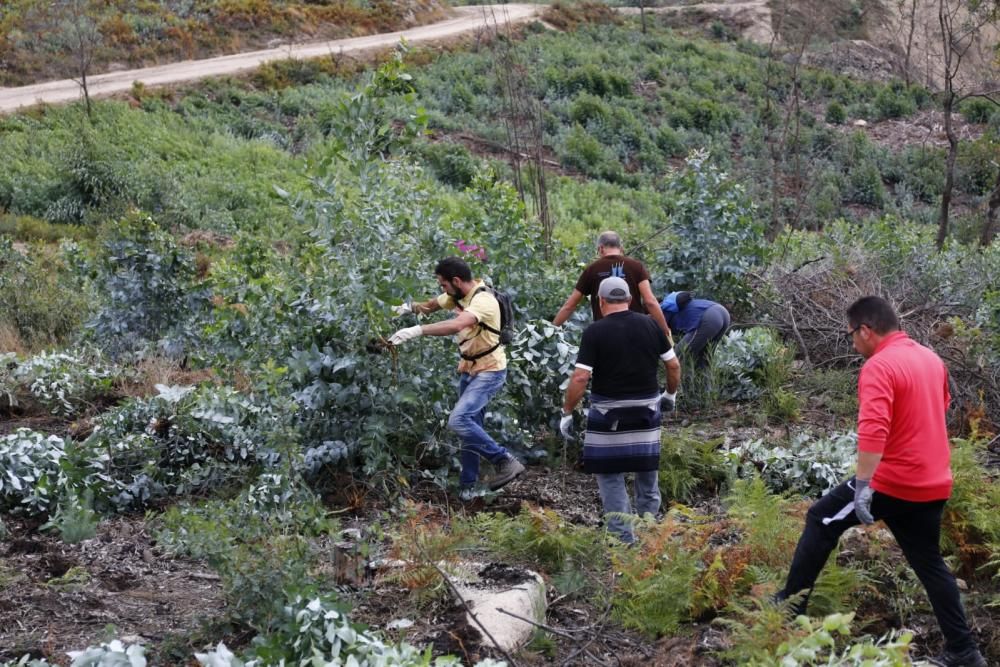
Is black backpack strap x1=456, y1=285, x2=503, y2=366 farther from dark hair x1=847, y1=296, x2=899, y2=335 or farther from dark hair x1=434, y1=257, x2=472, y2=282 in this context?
dark hair x1=847, y1=296, x2=899, y2=335

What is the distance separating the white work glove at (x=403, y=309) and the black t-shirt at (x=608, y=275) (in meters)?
1.44

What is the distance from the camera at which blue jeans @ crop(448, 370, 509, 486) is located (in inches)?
269

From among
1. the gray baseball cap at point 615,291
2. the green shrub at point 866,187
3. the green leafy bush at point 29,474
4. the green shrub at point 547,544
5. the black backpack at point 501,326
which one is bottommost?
the green shrub at point 866,187

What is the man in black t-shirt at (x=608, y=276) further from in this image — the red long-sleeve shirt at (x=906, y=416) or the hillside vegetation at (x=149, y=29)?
the hillside vegetation at (x=149, y=29)

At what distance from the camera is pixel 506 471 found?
707cm

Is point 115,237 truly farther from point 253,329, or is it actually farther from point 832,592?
point 832,592

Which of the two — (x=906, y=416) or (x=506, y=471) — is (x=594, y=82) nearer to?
(x=506, y=471)

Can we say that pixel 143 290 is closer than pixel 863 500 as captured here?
No

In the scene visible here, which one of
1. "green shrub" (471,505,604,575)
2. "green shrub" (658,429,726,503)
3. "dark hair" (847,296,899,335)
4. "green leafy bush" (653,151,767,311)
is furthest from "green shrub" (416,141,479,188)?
"dark hair" (847,296,899,335)

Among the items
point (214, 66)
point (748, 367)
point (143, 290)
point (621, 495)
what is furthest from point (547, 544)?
point (214, 66)

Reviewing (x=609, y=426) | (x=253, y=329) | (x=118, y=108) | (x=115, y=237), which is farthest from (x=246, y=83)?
(x=609, y=426)

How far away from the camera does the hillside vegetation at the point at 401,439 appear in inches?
189

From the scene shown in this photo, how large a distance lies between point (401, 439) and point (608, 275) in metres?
1.97

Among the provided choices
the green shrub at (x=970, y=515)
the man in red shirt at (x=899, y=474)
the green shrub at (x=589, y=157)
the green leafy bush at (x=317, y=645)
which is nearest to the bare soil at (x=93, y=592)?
the green leafy bush at (x=317, y=645)
